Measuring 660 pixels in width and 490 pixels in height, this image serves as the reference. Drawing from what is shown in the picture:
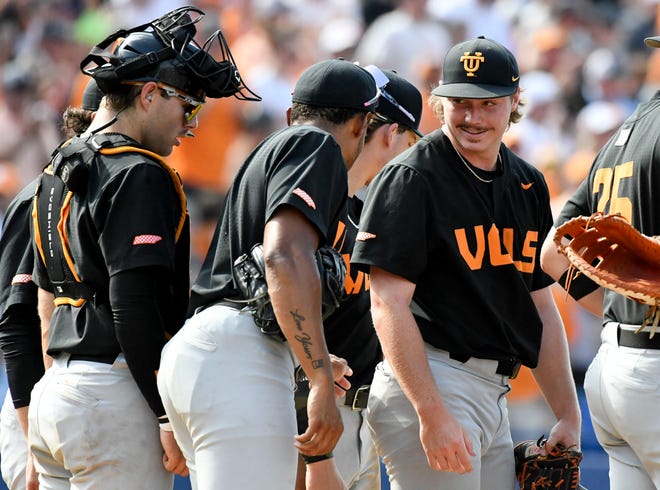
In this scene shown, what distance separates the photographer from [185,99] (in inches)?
136

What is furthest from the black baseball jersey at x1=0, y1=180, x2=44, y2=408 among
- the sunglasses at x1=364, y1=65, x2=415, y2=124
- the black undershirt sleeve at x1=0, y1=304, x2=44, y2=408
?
the sunglasses at x1=364, y1=65, x2=415, y2=124

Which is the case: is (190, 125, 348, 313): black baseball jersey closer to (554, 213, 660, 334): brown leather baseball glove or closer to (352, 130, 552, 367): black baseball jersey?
(352, 130, 552, 367): black baseball jersey

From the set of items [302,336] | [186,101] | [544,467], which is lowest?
[544,467]

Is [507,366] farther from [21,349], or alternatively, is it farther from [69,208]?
[21,349]

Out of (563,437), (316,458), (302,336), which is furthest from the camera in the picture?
(563,437)

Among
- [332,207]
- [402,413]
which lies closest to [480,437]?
[402,413]

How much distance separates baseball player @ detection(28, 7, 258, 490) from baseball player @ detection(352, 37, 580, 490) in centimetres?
67

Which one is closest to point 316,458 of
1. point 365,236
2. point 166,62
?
point 365,236

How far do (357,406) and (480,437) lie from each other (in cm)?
66

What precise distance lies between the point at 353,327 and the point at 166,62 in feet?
4.09

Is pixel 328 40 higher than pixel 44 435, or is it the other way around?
pixel 328 40

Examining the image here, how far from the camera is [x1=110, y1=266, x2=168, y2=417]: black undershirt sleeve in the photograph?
10.3 ft

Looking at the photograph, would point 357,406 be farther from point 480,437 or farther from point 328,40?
point 328,40

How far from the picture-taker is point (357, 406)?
156 inches
